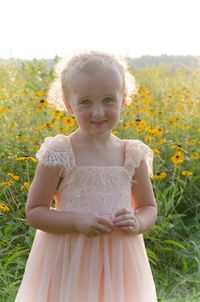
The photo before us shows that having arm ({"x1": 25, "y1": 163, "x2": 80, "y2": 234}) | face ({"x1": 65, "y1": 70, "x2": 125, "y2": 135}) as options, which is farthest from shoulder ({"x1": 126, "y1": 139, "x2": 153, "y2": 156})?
arm ({"x1": 25, "y1": 163, "x2": 80, "y2": 234})

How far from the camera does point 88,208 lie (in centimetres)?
A: 178

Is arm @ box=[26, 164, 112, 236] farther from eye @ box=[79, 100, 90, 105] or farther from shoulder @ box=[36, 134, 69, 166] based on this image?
eye @ box=[79, 100, 90, 105]

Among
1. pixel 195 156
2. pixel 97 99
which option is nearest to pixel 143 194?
pixel 97 99

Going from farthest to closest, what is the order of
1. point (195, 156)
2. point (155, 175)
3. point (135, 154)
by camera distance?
point (195, 156) → point (155, 175) → point (135, 154)

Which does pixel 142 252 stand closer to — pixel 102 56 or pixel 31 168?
pixel 102 56

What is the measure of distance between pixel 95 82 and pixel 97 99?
0.05 metres

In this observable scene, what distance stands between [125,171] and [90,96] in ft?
0.85

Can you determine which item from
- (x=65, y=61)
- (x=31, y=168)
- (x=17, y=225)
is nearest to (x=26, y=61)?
(x=31, y=168)

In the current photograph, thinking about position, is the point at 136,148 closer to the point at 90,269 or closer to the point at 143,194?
the point at 143,194

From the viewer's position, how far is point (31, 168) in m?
3.53

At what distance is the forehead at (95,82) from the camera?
1.73 meters

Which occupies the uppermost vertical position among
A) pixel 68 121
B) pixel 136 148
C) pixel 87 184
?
pixel 68 121

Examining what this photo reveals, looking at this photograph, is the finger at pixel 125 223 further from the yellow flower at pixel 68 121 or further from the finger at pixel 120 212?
the yellow flower at pixel 68 121

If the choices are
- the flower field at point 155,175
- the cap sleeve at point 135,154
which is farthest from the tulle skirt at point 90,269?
the flower field at point 155,175
